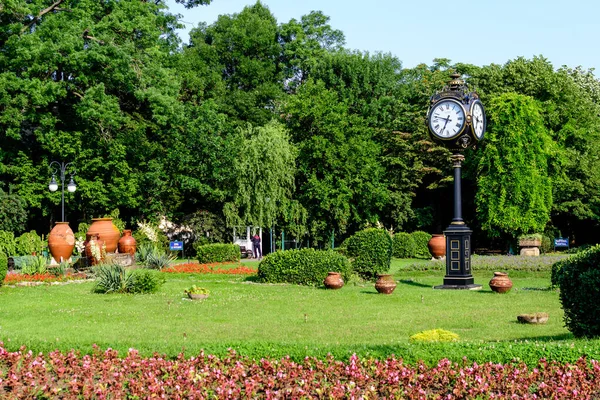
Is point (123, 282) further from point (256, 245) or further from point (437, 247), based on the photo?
Result: point (256, 245)

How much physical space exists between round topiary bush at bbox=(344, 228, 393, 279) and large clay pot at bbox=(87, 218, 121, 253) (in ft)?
32.8

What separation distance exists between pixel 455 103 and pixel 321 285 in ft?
19.5

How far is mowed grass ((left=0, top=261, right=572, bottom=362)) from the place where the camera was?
8945 mm

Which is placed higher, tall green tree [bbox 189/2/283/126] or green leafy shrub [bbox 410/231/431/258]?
tall green tree [bbox 189/2/283/126]

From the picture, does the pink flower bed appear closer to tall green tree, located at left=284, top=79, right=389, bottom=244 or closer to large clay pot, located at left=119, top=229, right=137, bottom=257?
large clay pot, located at left=119, top=229, right=137, bottom=257

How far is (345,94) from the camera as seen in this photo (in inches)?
1577

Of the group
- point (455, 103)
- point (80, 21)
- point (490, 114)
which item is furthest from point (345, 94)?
point (455, 103)

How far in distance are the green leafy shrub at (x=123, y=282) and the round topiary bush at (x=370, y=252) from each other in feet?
19.5

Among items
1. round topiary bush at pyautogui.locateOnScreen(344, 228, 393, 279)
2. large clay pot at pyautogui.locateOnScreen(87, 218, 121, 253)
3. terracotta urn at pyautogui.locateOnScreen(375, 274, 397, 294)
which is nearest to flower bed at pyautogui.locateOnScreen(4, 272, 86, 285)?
large clay pot at pyautogui.locateOnScreen(87, 218, 121, 253)

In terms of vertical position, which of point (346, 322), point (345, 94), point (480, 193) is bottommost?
point (346, 322)

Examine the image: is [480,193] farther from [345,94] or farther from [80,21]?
[80,21]

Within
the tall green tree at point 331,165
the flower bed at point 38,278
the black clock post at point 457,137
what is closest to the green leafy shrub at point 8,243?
the flower bed at point 38,278

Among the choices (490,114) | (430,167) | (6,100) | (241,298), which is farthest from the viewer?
(430,167)

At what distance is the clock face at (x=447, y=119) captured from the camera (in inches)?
727
